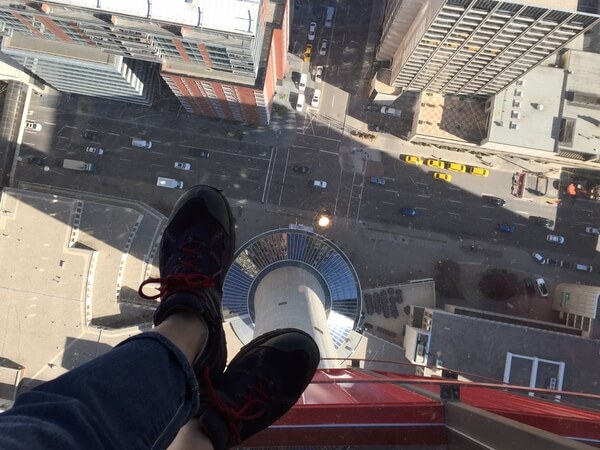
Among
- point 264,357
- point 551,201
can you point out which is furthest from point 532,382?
point 264,357

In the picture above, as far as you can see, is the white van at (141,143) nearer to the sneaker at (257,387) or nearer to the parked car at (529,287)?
the sneaker at (257,387)

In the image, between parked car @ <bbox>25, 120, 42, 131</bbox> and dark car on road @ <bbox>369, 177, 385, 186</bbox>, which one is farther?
dark car on road @ <bbox>369, 177, 385, 186</bbox>

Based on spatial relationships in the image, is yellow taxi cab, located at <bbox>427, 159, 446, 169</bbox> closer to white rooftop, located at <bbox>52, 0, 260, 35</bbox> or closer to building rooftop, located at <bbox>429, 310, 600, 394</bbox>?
building rooftop, located at <bbox>429, 310, 600, 394</bbox>

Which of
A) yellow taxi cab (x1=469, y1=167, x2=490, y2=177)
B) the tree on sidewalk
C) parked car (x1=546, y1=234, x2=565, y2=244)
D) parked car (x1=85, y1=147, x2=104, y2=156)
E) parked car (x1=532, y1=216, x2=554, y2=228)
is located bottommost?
the tree on sidewalk

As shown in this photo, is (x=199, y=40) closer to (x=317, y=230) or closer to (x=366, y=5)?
(x=317, y=230)

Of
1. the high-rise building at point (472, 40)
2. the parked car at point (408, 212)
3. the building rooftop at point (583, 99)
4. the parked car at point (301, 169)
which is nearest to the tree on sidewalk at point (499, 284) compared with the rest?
the parked car at point (408, 212)

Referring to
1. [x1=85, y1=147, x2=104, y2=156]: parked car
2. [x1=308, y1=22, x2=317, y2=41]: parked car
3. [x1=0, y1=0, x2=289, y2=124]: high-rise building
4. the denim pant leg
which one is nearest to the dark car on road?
[x1=0, y1=0, x2=289, y2=124]: high-rise building
